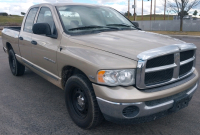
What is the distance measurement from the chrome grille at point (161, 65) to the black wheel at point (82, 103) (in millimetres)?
654

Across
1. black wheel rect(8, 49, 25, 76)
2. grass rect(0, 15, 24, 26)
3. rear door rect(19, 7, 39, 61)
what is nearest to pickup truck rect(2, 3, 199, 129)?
rear door rect(19, 7, 39, 61)

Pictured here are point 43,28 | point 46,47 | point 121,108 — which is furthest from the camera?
point 46,47

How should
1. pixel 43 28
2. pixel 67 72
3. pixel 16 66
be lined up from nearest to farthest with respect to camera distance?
pixel 67 72 < pixel 43 28 < pixel 16 66

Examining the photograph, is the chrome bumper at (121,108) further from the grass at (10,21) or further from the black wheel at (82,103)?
the grass at (10,21)

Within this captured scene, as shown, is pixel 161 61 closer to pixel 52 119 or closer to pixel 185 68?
pixel 185 68

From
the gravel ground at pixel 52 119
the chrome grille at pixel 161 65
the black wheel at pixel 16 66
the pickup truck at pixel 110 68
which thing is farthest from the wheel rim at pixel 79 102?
the black wheel at pixel 16 66

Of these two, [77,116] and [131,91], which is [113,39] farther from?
[77,116]

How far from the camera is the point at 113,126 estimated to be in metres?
3.31

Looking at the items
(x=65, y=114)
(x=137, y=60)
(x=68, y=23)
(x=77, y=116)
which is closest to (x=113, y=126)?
(x=77, y=116)

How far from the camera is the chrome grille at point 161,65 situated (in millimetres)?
2596

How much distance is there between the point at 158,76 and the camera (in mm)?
2773

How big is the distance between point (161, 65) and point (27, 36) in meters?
3.21

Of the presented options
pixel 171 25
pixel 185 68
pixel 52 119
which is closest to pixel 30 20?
pixel 52 119

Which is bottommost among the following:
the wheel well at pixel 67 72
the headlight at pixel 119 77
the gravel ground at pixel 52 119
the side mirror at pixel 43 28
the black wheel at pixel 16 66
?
the gravel ground at pixel 52 119
